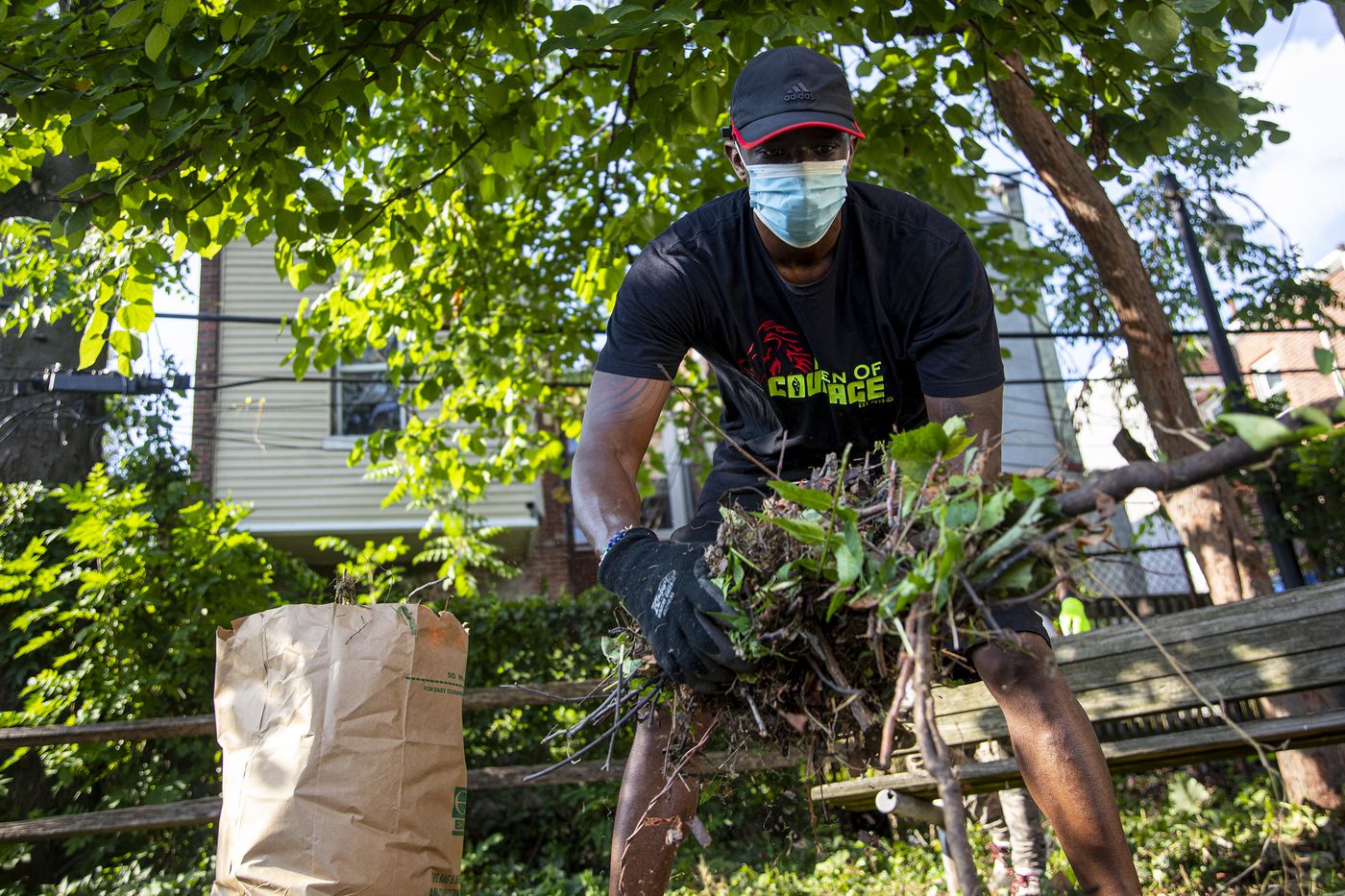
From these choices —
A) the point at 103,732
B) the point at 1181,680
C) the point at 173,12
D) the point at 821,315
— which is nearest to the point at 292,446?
the point at 103,732

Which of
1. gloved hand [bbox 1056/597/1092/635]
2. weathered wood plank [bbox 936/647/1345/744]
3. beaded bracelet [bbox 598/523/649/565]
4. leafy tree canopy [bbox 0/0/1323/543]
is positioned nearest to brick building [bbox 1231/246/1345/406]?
gloved hand [bbox 1056/597/1092/635]

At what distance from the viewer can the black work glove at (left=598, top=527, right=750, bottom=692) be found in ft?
5.62

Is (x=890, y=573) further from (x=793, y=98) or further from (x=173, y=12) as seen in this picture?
(x=173, y=12)

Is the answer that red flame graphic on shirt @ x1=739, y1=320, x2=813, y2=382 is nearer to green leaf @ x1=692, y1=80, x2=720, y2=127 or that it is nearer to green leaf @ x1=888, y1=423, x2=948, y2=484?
green leaf @ x1=888, y1=423, x2=948, y2=484

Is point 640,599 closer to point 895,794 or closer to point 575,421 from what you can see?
point 895,794

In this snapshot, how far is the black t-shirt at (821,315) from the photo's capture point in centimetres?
247

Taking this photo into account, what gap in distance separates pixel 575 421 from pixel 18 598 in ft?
10.8

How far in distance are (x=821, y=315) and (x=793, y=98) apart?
0.50 metres

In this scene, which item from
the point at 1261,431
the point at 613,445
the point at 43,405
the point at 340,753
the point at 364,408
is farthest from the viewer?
the point at 364,408

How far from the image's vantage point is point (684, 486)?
15969mm

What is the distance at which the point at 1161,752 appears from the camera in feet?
11.2

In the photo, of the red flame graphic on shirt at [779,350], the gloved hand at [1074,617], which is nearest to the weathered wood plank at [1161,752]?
the red flame graphic on shirt at [779,350]

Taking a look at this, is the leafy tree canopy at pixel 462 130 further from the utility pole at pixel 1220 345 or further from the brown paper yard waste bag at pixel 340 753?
the utility pole at pixel 1220 345

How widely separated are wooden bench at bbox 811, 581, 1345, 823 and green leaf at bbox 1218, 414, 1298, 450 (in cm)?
238
